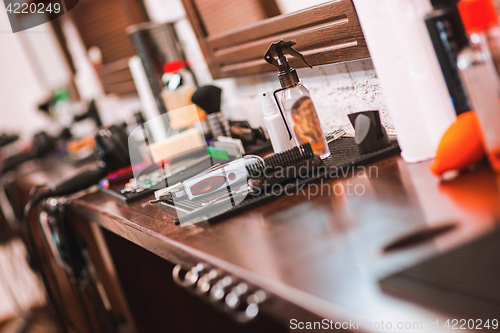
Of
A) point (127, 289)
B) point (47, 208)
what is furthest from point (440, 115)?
point (47, 208)

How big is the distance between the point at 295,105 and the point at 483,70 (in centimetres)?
47

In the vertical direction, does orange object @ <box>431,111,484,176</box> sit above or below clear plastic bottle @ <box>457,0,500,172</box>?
below

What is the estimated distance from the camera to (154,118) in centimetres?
239

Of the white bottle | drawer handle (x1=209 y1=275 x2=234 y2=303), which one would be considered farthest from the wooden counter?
the white bottle

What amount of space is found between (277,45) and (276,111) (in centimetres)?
19

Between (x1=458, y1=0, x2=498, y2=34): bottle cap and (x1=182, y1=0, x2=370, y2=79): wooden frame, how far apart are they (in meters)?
0.48

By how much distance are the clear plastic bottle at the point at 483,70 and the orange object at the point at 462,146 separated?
0.04 meters

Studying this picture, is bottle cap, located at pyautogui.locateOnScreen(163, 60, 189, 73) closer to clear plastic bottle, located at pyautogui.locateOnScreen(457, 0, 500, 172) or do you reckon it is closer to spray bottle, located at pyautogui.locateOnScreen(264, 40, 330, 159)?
spray bottle, located at pyautogui.locateOnScreen(264, 40, 330, 159)

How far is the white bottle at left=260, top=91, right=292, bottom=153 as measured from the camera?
116 cm

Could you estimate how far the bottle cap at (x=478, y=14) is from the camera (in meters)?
0.62

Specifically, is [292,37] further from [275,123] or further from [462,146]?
[462,146]

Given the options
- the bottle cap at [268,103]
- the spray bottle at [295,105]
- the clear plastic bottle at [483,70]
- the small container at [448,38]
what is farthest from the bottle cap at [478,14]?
the bottle cap at [268,103]

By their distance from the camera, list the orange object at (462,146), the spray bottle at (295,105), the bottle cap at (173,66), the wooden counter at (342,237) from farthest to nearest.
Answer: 1. the bottle cap at (173,66)
2. the spray bottle at (295,105)
3. the orange object at (462,146)
4. the wooden counter at (342,237)

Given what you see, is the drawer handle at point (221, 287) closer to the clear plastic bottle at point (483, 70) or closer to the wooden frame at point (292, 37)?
the clear plastic bottle at point (483, 70)
